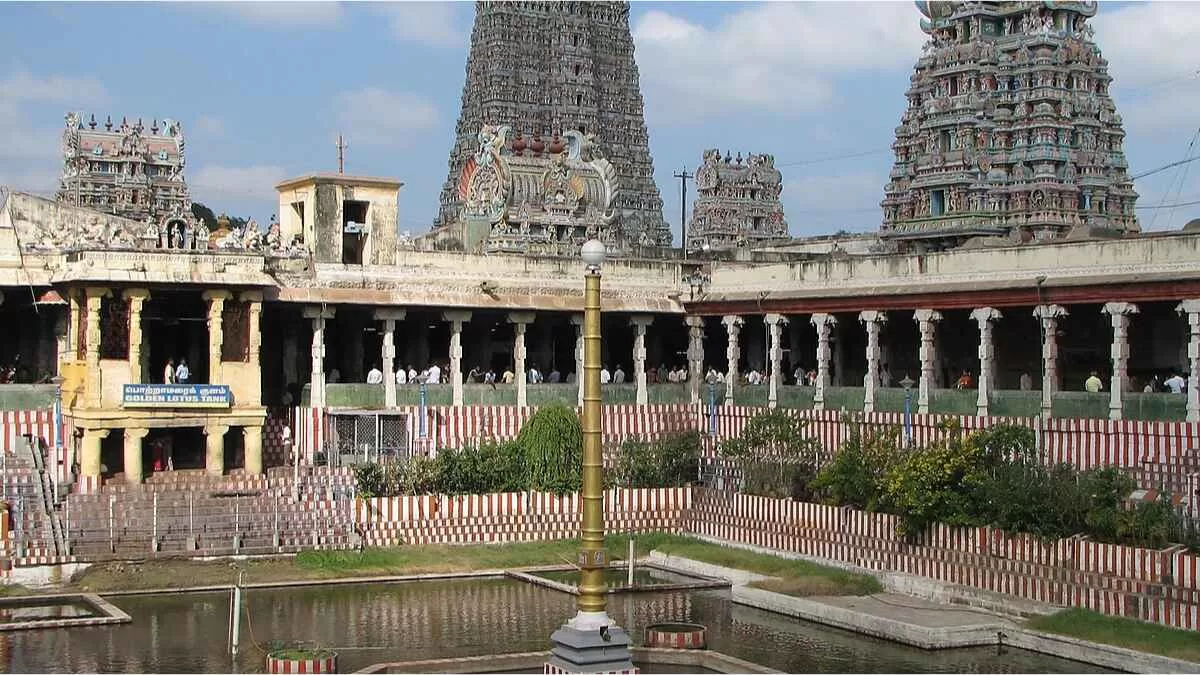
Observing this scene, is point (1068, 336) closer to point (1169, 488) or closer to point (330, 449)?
point (1169, 488)

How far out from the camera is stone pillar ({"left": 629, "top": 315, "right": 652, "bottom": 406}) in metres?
48.9

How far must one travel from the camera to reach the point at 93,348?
41562mm

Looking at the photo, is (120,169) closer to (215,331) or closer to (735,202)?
(735,202)


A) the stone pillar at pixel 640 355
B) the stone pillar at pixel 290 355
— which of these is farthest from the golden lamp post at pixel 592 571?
the stone pillar at pixel 640 355

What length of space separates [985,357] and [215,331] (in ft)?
61.3

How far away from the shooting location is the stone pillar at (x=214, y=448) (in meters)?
42.6

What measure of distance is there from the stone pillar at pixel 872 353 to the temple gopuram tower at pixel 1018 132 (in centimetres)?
2486

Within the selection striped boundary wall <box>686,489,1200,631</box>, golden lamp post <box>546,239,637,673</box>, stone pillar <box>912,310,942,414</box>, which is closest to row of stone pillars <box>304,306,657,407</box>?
striped boundary wall <box>686,489,1200,631</box>

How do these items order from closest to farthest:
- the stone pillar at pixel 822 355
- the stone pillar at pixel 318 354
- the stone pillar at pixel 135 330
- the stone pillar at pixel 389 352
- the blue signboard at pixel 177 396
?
the blue signboard at pixel 177 396 < the stone pillar at pixel 135 330 < the stone pillar at pixel 318 354 < the stone pillar at pixel 822 355 < the stone pillar at pixel 389 352

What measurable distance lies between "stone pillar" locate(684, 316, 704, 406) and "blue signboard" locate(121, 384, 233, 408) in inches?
539

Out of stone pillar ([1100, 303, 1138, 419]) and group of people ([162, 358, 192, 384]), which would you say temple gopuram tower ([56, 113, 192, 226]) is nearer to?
group of people ([162, 358, 192, 384])

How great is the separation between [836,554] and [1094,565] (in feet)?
24.2

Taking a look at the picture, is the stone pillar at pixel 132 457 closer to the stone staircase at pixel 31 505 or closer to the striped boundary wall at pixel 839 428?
the stone staircase at pixel 31 505

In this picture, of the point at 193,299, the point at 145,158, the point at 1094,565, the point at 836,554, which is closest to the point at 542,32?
the point at 145,158
